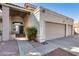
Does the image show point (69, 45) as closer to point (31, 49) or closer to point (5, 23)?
point (31, 49)

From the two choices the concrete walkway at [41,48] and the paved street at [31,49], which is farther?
the concrete walkway at [41,48]

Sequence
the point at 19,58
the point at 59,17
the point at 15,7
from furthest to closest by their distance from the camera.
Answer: the point at 59,17 < the point at 15,7 < the point at 19,58

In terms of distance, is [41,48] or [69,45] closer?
[41,48]

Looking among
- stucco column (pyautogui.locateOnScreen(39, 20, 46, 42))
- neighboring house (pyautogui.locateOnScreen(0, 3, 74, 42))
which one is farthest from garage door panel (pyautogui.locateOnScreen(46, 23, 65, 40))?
stucco column (pyautogui.locateOnScreen(39, 20, 46, 42))

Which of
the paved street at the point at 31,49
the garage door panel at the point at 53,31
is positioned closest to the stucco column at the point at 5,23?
the paved street at the point at 31,49

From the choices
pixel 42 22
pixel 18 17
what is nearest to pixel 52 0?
pixel 42 22

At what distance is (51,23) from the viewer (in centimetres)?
1133

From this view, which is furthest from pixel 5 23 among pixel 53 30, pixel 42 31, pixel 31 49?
pixel 53 30

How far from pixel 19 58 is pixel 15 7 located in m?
7.63

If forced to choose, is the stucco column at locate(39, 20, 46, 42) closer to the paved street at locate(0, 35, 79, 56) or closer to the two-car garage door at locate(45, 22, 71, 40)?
the two-car garage door at locate(45, 22, 71, 40)

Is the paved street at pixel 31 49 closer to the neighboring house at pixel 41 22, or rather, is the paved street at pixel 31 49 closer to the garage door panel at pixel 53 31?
the neighboring house at pixel 41 22

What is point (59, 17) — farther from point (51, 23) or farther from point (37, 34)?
point (37, 34)

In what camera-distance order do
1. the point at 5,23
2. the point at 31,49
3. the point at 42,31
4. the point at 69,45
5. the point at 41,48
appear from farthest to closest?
the point at 5,23 → the point at 42,31 → the point at 69,45 → the point at 41,48 → the point at 31,49

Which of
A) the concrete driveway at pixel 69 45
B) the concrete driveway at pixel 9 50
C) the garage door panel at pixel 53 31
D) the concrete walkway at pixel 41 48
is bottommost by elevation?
the concrete driveway at pixel 69 45
